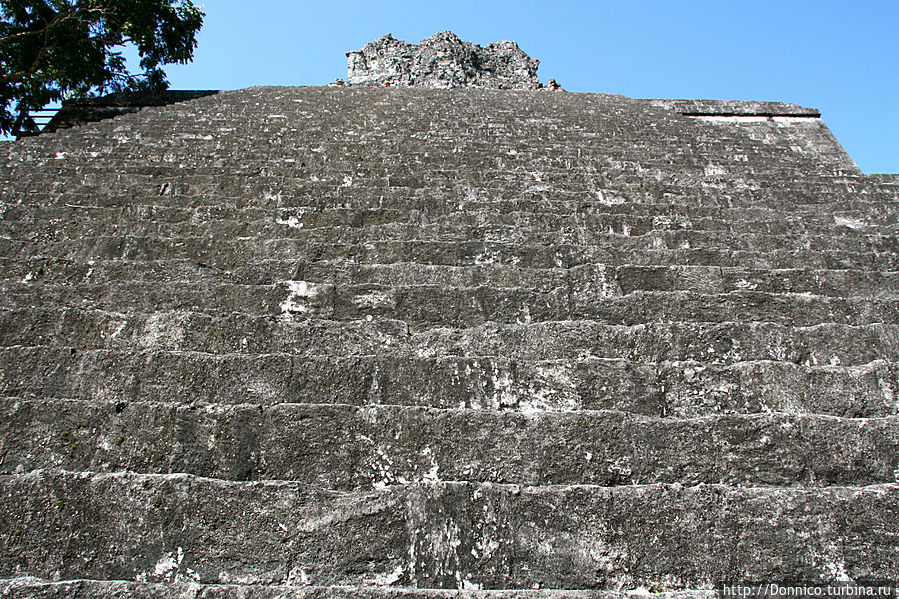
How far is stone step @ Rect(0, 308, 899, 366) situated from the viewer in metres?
2.75

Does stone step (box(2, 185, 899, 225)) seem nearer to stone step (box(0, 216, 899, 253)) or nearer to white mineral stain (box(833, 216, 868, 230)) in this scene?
white mineral stain (box(833, 216, 868, 230))

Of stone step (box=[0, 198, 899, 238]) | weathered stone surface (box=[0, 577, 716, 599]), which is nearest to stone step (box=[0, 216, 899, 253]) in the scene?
stone step (box=[0, 198, 899, 238])

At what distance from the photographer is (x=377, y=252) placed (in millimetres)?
3674

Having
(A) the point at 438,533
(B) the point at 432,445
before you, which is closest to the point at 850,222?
(B) the point at 432,445

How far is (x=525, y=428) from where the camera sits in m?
2.25

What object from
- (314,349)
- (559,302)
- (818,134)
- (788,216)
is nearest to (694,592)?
(559,302)

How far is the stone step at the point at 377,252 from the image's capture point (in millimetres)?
3609

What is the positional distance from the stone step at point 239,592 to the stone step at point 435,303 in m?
1.49

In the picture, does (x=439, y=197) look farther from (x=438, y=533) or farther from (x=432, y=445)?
(x=438, y=533)

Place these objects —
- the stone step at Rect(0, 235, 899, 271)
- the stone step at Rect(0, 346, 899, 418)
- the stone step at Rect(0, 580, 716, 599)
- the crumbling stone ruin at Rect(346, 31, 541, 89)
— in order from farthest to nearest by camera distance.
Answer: the crumbling stone ruin at Rect(346, 31, 541, 89), the stone step at Rect(0, 235, 899, 271), the stone step at Rect(0, 346, 899, 418), the stone step at Rect(0, 580, 716, 599)

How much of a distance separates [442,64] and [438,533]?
12005 mm

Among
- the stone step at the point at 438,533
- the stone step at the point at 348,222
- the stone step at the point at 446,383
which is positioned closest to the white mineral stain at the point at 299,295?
the stone step at the point at 446,383

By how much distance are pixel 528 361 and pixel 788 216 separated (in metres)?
3.68

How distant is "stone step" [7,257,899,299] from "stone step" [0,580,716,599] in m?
1.87
